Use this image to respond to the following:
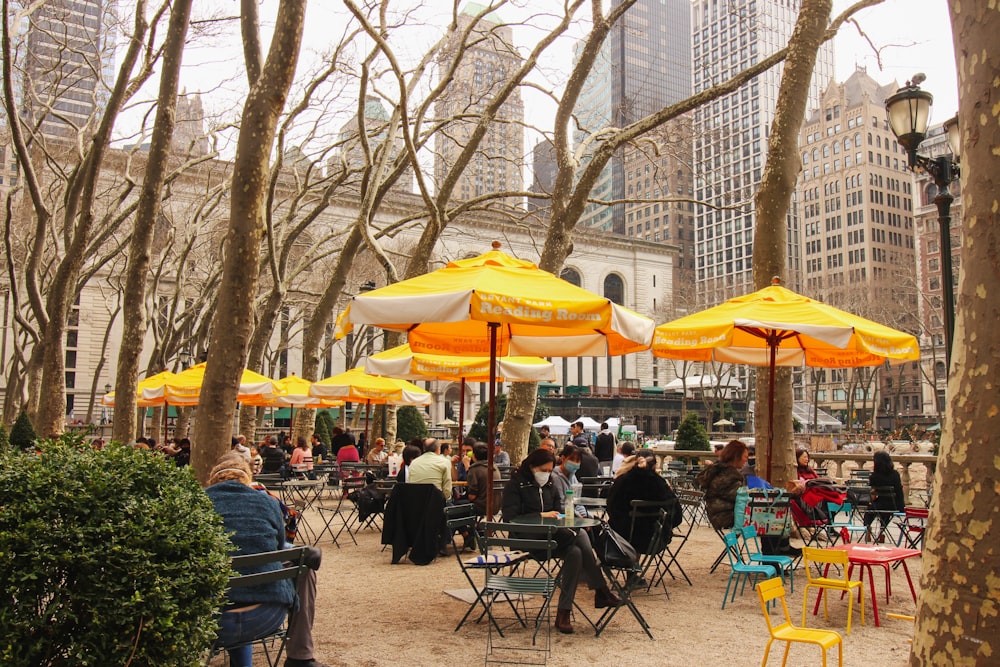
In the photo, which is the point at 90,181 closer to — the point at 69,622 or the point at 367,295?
the point at 367,295

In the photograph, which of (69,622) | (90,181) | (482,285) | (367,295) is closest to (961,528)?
(69,622)

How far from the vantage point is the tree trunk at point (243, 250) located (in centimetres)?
764

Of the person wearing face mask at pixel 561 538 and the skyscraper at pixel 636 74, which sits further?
the skyscraper at pixel 636 74

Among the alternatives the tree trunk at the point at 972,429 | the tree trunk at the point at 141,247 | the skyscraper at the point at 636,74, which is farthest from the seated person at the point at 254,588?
the skyscraper at the point at 636,74

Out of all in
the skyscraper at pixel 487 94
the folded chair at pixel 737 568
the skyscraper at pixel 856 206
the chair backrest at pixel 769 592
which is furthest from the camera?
the skyscraper at pixel 856 206

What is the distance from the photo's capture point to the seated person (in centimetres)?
423

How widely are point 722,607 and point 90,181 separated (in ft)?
40.6

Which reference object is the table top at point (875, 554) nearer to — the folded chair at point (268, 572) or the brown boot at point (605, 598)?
the brown boot at point (605, 598)

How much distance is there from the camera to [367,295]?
22.6 ft

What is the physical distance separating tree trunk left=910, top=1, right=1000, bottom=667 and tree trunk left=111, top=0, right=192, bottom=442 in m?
11.1

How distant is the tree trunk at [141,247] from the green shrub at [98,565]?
9312mm

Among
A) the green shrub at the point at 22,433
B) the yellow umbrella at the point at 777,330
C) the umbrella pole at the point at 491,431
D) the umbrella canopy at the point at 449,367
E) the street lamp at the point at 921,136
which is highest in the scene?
the street lamp at the point at 921,136

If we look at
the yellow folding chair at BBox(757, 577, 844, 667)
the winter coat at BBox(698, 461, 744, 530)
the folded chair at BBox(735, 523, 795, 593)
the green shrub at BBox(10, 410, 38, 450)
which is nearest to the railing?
the winter coat at BBox(698, 461, 744, 530)

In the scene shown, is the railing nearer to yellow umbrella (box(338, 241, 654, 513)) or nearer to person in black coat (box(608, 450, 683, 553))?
person in black coat (box(608, 450, 683, 553))
